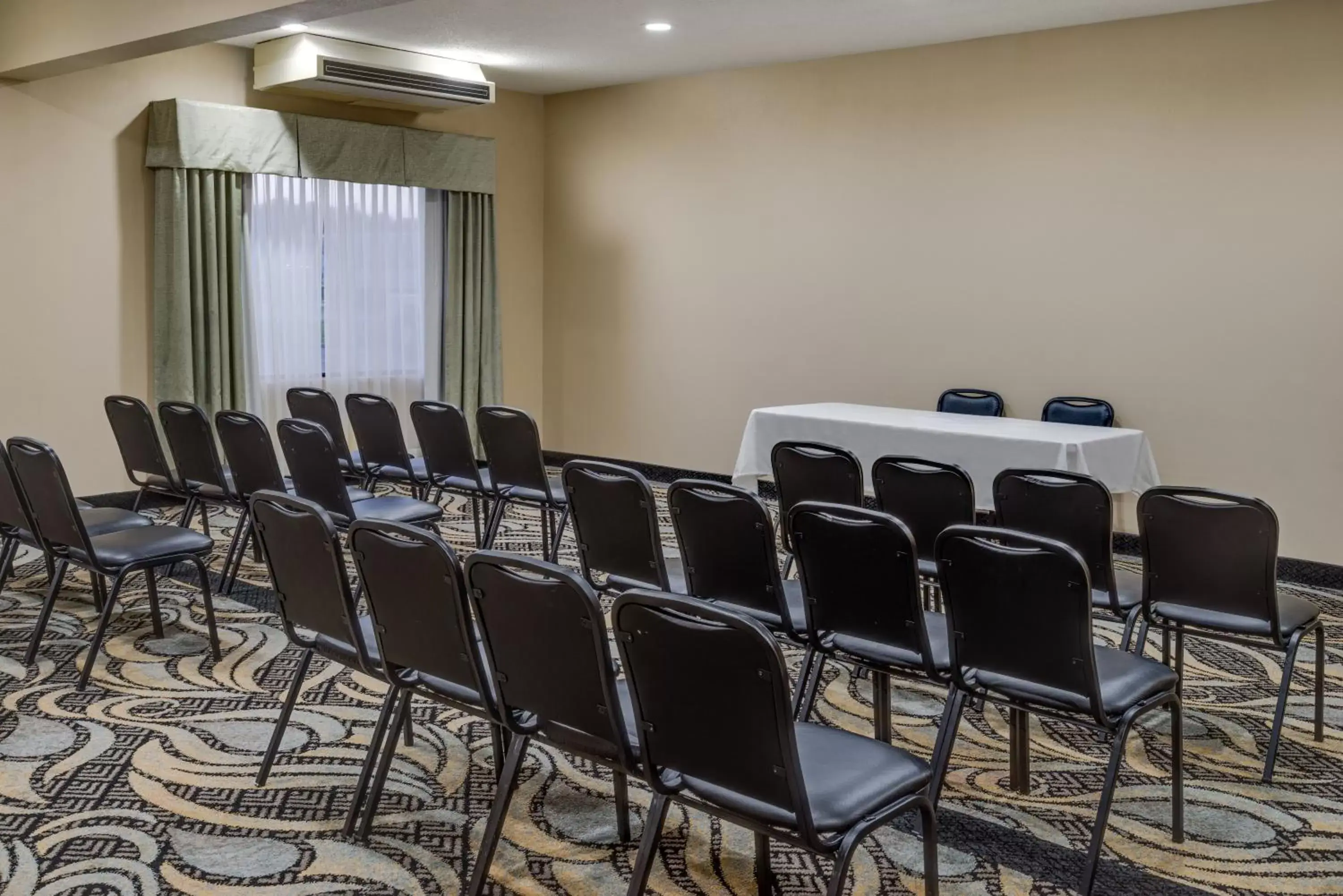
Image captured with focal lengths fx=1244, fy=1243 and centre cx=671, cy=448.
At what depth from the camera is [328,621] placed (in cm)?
320

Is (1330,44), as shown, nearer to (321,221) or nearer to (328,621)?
(328,621)

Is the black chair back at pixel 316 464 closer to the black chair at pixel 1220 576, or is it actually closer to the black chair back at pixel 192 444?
the black chair back at pixel 192 444

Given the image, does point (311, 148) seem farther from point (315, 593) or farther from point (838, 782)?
point (838, 782)

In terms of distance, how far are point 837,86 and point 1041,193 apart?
161cm

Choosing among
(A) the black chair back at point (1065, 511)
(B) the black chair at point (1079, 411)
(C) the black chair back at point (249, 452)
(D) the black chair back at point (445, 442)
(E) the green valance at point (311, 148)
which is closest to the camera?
(A) the black chair back at point (1065, 511)

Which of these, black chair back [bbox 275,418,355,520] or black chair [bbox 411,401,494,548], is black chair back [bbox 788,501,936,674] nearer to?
black chair back [bbox 275,418,355,520]

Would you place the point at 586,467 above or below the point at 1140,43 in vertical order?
below

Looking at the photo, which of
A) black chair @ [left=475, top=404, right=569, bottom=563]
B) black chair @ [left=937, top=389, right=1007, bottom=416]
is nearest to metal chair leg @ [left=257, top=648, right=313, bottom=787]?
black chair @ [left=475, top=404, right=569, bottom=563]

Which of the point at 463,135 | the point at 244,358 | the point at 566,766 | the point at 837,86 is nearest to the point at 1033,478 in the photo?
the point at 566,766

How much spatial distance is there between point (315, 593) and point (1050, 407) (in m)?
4.85

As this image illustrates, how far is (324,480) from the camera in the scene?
5117 mm

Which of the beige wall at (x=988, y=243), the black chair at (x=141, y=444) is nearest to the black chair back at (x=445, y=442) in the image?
the black chair at (x=141, y=444)

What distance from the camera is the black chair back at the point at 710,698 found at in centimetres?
220

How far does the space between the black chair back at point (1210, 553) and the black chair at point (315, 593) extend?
2.22 m
